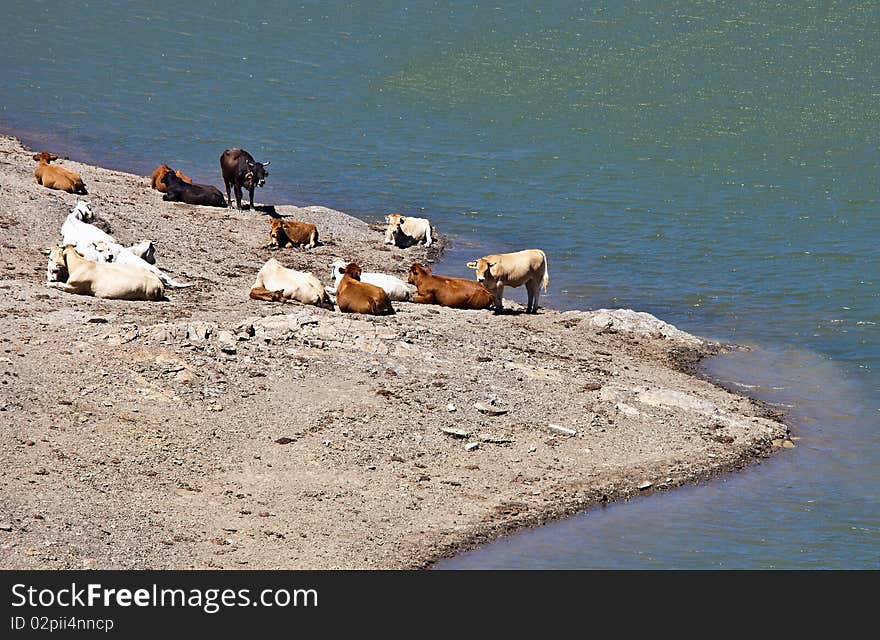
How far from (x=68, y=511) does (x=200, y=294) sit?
687 cm

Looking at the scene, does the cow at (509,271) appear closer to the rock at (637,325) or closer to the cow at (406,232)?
the rock at (637,325)

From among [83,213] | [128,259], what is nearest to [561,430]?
[128,259]

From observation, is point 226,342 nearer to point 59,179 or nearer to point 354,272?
point 354,272

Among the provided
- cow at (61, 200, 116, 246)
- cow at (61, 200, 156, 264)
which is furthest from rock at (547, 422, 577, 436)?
cow at (61, 200, 116, 246)

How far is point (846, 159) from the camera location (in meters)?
31.8

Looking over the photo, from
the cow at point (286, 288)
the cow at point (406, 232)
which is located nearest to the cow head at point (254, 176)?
the cow at point (406, 232)

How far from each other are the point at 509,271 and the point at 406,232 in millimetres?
5317

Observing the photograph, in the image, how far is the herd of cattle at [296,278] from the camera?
18203 millimetres

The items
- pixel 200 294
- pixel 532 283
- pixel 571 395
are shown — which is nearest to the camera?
pixel 571 395

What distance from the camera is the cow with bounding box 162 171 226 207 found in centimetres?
2595

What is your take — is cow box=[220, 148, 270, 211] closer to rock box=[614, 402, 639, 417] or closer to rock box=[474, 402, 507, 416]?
rock box=[474, 402, 507, 416]

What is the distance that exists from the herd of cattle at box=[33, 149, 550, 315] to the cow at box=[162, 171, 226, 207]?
2.15 metres
